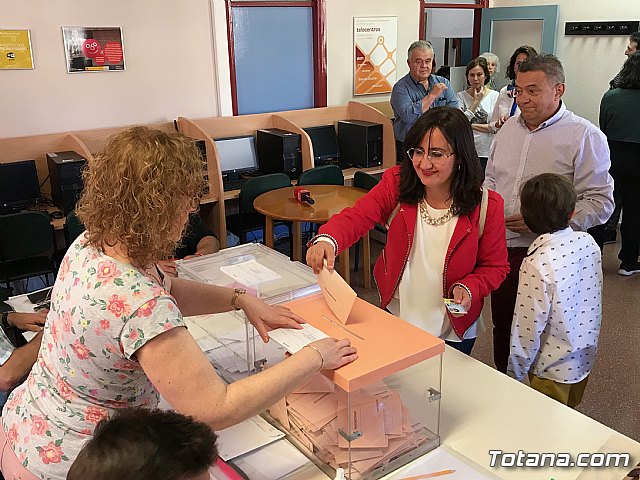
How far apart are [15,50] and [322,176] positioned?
2.25 m

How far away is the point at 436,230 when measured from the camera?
1.89 m

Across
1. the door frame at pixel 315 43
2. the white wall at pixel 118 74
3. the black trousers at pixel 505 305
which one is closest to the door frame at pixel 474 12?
the door frame at pixel 315 43

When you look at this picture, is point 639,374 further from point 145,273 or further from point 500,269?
point 145,273

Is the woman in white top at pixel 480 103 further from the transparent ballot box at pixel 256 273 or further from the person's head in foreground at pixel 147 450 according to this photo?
the person's head in foreground at pixel 147 450

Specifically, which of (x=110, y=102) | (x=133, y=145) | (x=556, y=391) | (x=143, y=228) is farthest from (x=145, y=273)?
(x=110, y=102)

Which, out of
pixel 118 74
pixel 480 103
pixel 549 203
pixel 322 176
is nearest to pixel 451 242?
pixel 549 203

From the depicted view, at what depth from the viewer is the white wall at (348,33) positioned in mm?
5320

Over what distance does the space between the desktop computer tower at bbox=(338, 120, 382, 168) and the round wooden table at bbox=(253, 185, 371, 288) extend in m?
0.81

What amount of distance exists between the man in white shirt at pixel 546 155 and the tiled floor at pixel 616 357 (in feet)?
2.40

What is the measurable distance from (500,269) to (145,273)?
1196 mm

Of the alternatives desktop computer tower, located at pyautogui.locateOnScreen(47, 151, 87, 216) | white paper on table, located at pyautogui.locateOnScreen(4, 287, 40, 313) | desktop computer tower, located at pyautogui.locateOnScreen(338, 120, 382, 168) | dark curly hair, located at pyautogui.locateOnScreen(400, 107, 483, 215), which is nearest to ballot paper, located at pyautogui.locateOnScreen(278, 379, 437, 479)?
dark curly hair, located at pyautogui.locateOnScreen(400, 107, 483, 215)

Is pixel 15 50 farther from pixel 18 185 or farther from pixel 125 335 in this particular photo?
pixel 125 335

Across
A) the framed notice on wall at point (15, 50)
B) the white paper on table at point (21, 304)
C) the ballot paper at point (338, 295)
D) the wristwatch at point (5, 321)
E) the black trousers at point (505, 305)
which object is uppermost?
the framed notice on wall at point (15, 50)

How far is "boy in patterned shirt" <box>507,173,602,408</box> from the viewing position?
1960 millimetres
